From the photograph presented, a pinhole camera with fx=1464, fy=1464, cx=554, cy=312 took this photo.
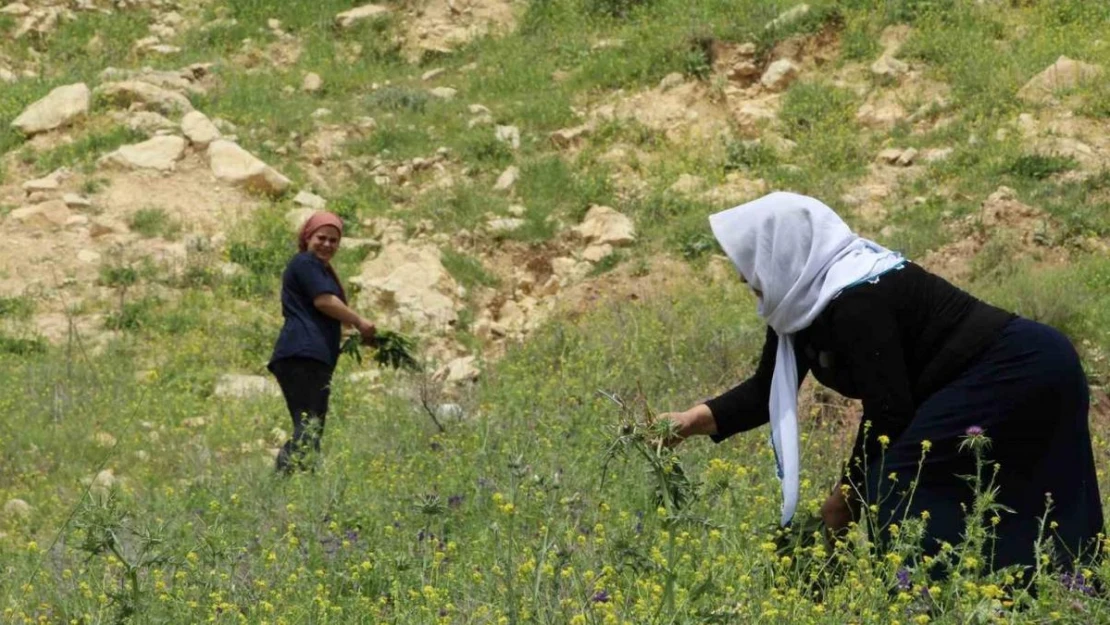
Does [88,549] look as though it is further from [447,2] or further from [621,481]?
[447,2]

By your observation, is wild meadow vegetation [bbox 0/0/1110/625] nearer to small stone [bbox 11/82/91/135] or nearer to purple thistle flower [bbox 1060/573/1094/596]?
purple thistle flower [bbox 1060/573/1094/596]

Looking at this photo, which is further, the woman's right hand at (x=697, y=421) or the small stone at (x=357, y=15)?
the small stone at (x=357, y=15)

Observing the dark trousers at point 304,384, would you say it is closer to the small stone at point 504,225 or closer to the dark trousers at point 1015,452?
the dark trousers at point 1015,452

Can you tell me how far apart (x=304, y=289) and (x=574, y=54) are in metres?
7.15

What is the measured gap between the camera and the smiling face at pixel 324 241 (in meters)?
6.51

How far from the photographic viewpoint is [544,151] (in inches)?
461

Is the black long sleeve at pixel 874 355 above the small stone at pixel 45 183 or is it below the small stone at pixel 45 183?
above

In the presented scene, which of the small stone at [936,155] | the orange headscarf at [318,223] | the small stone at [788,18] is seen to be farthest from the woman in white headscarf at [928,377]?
the small stone at [788,18]

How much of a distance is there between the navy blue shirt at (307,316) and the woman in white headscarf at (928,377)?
3.16 meters

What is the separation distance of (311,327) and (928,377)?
11.5 ft

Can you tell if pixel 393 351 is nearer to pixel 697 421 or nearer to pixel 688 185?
pixel 697 421

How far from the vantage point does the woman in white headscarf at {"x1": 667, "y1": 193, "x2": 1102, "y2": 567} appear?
11.1 feet

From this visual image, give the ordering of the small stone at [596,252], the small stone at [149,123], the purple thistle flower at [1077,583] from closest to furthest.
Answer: the purple thistle flower at [1077,583]
the small stone at [596,252]
the small stone at [149,123]

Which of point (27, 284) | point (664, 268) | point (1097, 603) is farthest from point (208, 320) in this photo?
point (1097, 603)
